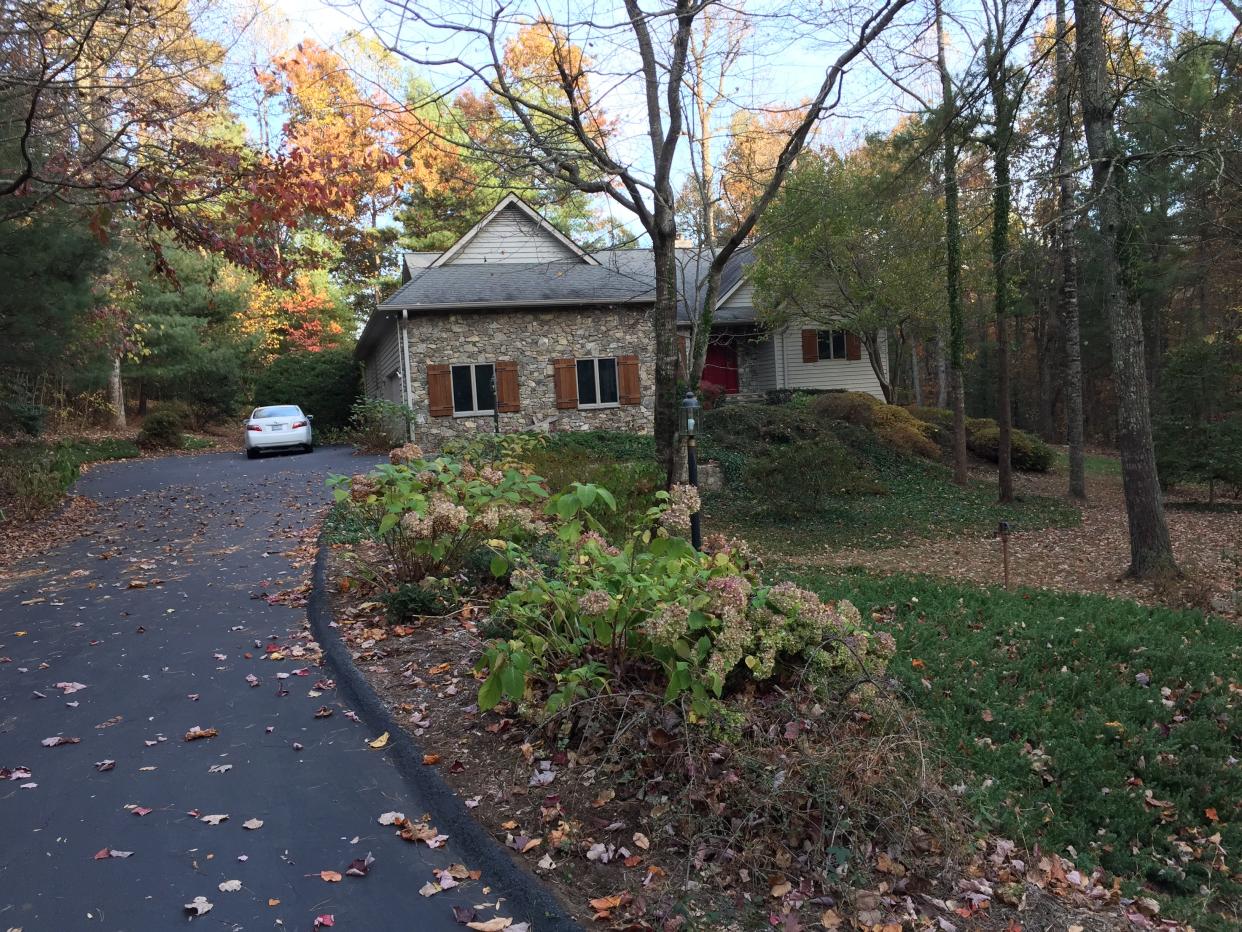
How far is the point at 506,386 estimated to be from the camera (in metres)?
18.8

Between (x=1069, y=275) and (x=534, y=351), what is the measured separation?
10824 mm

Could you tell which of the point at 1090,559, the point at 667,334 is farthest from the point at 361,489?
the point at 1090,559

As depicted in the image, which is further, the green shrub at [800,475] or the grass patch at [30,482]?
the green shrub at [800,475]

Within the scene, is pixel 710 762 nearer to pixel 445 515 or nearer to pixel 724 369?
pixel 445 515

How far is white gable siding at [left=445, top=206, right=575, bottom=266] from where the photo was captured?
19.9 meters

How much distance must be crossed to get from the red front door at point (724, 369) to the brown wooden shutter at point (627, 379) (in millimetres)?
5939

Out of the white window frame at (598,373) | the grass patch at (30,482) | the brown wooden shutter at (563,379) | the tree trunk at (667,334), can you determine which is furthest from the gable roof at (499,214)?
the tree trunk at (667,334)

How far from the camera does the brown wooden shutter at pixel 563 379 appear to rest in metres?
19.1

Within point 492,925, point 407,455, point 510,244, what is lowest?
point 492,925

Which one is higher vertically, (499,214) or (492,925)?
(499,214)

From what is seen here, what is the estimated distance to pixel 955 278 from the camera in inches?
567

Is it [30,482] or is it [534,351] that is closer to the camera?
[30,482]

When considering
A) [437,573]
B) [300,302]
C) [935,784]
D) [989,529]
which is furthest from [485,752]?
[300,302]

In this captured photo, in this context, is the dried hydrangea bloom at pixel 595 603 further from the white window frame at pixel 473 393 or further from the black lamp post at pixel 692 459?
the white window frame at pixel 473 393
